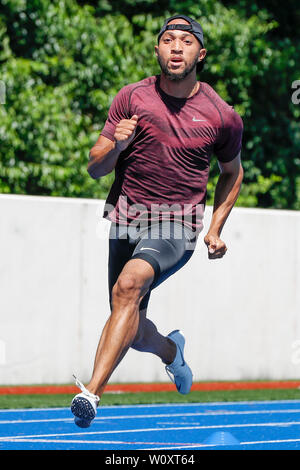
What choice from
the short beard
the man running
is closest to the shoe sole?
the man running

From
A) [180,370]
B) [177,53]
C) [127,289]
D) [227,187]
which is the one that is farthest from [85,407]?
[177,53]

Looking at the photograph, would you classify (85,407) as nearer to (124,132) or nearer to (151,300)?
(124,132)

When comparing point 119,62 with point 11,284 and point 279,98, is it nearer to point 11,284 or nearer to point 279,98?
point 279,98

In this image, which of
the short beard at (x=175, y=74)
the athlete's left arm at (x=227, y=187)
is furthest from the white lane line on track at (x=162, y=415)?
the short beard at (x=175, y=74)

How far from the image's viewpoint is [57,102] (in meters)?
15.2

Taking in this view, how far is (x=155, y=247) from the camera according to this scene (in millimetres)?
5820

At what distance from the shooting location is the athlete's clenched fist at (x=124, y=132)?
18.2 feet

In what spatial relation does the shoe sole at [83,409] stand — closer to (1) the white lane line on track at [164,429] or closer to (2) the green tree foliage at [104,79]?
(1) the white lane line on track at [164,429]

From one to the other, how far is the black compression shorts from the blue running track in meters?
1.26

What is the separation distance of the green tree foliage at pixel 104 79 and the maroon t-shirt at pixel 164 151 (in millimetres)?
8358

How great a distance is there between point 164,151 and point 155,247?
624mm

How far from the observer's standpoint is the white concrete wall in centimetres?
1195

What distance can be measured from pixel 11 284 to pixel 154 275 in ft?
21.2

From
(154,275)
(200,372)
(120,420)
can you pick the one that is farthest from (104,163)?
(200,372)
